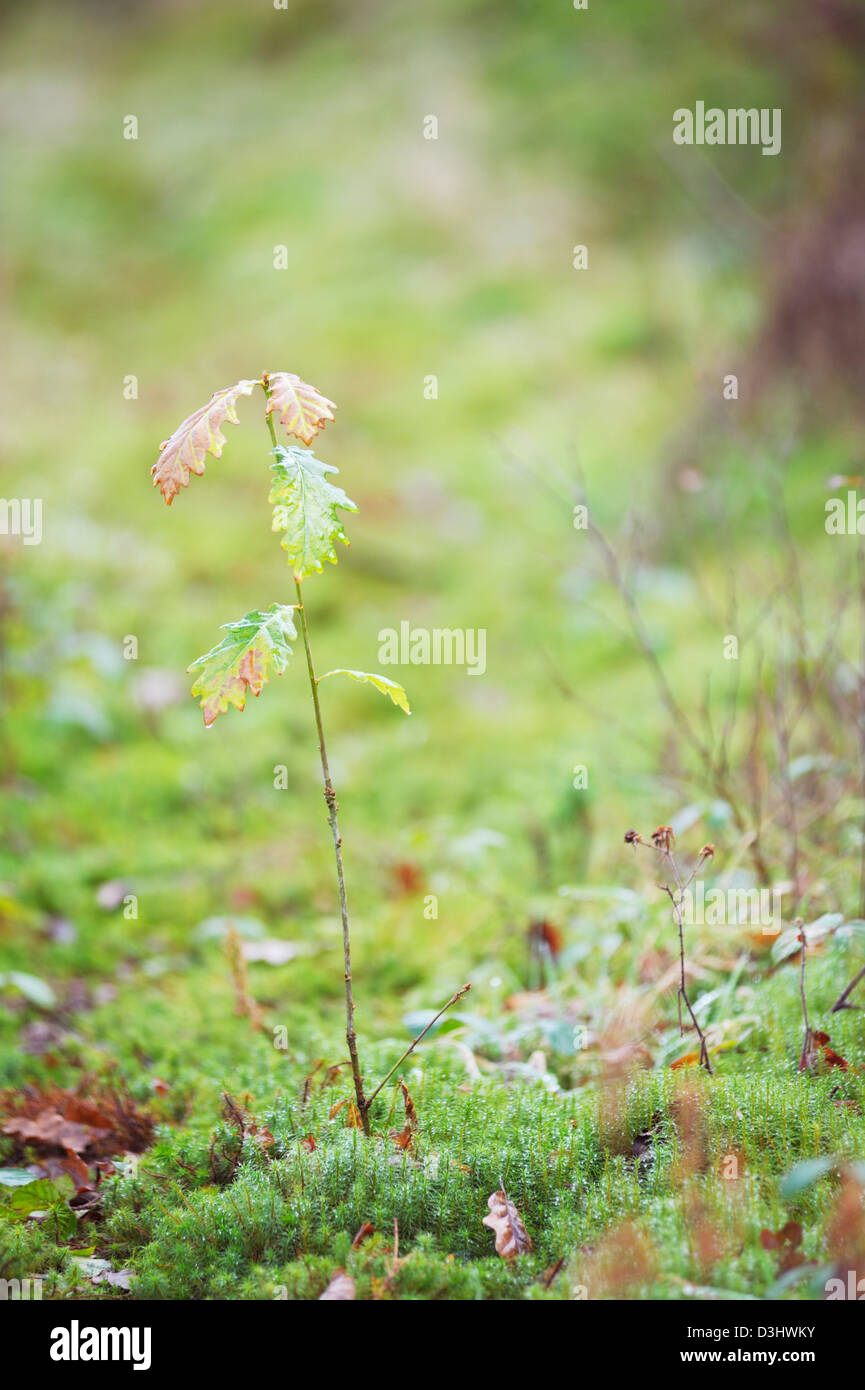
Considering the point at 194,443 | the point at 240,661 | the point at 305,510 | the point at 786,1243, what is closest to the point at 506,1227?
the point at 786,1243

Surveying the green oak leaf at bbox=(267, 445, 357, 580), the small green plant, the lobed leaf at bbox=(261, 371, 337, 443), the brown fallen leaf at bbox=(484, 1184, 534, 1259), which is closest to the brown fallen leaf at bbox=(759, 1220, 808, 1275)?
the brown fallen leaf at bbox=(484, 1184, 534, 1259)

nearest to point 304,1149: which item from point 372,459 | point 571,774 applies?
point 571,774

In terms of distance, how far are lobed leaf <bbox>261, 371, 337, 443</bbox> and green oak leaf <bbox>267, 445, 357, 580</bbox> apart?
2.1 inches

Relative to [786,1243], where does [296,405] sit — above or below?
above

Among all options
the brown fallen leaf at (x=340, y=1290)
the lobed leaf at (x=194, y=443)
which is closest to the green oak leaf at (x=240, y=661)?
the lobed leaf at (x=194, y=443)

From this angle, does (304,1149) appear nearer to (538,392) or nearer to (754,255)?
(538,392)

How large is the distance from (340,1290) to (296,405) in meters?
1.58

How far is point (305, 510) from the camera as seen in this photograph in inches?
72.2

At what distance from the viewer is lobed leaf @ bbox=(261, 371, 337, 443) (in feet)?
5.98

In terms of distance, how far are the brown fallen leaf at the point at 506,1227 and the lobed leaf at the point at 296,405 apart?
1474mm

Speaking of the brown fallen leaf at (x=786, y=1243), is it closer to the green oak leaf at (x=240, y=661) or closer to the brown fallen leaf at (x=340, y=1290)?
the brown fallen leaf at (x=340, y=1290)

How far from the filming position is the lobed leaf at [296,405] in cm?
182

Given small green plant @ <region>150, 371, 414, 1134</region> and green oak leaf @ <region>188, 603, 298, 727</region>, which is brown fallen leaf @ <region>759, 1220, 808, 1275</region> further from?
green oak leaf @ <region>188, 603, 298, 727</region>

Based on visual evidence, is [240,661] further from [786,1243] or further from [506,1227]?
[786,1243]
